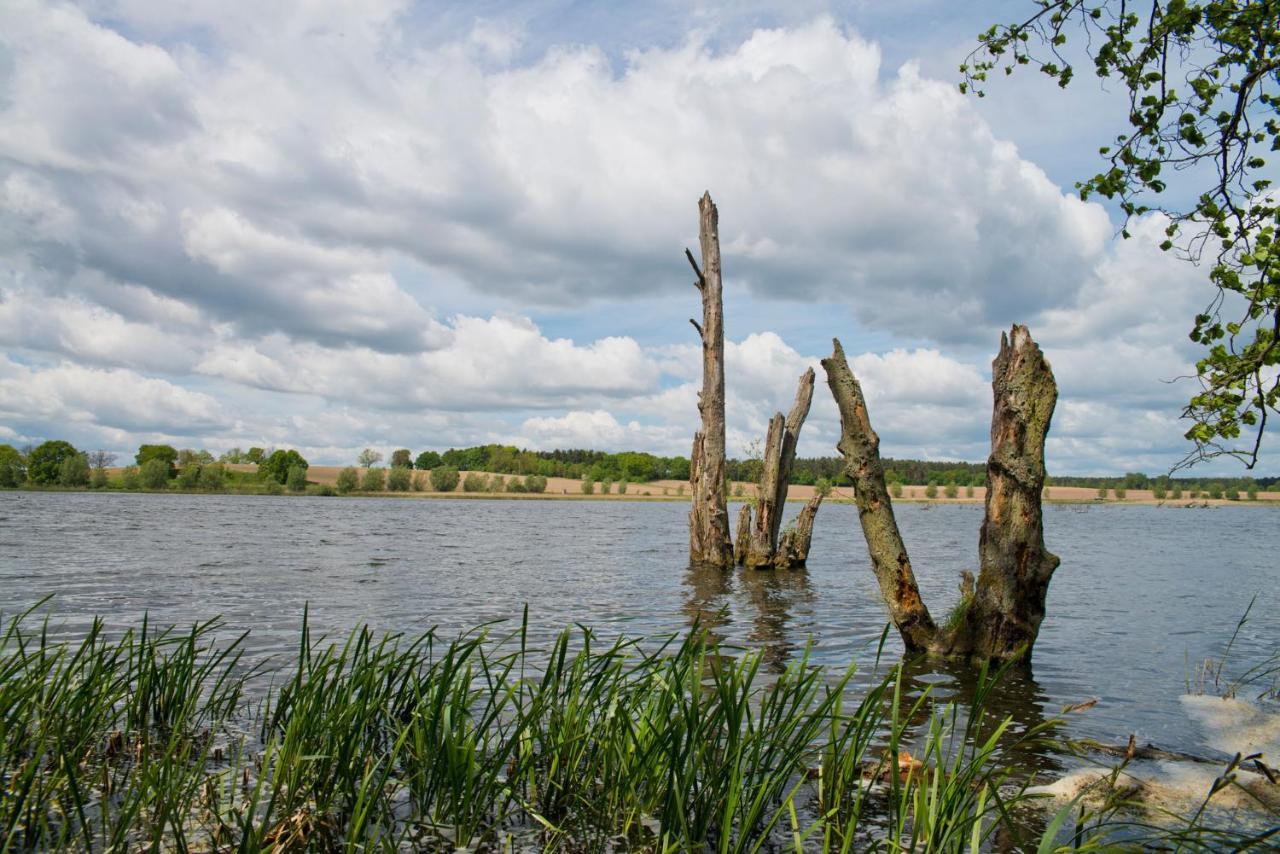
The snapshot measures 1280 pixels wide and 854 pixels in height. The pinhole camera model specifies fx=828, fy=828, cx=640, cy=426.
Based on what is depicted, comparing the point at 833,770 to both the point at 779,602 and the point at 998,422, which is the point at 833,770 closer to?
the point at 998,422

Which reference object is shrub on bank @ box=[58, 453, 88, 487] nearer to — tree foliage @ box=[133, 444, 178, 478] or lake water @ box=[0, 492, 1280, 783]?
tree foliage @ box=[133, 444, 178, 478]

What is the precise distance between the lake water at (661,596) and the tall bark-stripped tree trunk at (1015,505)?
0.72m

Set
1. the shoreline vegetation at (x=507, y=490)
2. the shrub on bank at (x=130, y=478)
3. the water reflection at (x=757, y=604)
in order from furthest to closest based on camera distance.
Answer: the shoreline vegetation at (x=507, y=490) → the shrub on bank at (x=130, y=478) → the water reflection at (x=757, y=604)

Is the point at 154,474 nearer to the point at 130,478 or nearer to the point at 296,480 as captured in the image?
the point at 130,478

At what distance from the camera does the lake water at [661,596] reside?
9.54 meters

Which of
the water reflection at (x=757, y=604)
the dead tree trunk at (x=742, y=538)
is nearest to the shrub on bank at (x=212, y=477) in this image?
the dead tree trunk at (x=742, y=538)

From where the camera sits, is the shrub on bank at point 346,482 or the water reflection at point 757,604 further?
the shrub on bank at point 346,482

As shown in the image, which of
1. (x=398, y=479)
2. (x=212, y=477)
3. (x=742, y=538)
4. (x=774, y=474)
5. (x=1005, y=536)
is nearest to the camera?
(x=1005, y=536)

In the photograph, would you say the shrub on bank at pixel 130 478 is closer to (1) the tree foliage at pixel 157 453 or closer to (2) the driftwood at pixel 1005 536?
(1) the tree foliage at pixel 157 453

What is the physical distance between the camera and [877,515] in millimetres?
9555

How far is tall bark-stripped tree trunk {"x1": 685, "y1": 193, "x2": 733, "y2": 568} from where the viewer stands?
20891mm

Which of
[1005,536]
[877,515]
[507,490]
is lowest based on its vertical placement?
[507,490]

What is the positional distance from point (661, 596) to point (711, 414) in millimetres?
6665

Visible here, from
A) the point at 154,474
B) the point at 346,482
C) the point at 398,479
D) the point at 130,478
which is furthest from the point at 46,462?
the point at 398,479
